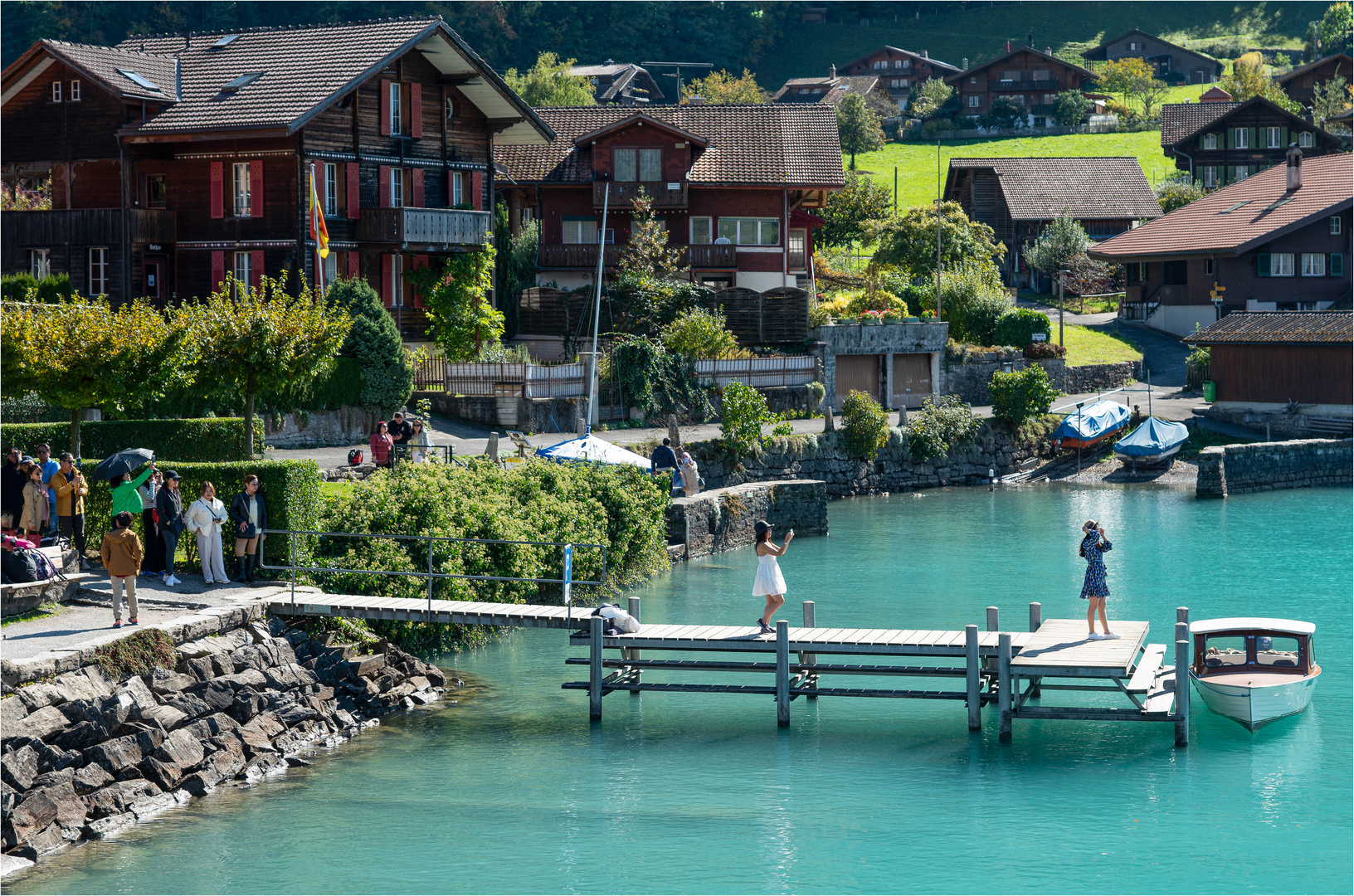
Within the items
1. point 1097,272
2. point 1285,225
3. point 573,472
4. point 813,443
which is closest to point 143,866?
point 573,472

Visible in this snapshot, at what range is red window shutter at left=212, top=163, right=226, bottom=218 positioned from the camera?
50938 millimetres

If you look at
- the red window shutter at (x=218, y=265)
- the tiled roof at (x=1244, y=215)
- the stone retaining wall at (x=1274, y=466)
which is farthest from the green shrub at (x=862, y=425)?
the tiled roof at (x=1244, y=215)

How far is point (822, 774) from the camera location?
22.8 m

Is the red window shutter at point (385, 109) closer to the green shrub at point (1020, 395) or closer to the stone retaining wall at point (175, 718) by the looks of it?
the green shrub at point (1020, 395)

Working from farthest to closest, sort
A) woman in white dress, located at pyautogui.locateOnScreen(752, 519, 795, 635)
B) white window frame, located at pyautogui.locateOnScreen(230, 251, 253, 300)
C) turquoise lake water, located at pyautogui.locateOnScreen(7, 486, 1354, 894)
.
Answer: white window frame, located at pyautogui.locateOnScreen(230, 251, 253, 300), woman in white dress, located at pyautogui.locateOnScreen(752, 519, 795, 635), turquoise lake water, located at pyautogui.locateOnScreen(7, 486, 1354, 894)

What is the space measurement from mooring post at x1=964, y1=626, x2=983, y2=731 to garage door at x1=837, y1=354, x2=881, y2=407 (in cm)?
3419

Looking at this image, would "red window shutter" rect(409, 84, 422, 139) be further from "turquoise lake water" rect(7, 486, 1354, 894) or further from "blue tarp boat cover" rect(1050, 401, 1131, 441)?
"turquoise lake water" rect(7, 486, 1354, 894)

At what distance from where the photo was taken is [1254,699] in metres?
24.6

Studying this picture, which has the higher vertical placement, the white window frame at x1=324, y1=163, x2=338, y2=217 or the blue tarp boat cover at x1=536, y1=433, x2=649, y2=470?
the white window frame at x1=324, y1=163, x2=338, y2=217

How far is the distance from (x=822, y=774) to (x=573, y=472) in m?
13.9

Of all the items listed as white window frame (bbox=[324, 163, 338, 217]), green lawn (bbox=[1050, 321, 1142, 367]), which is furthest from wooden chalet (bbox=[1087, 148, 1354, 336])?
white window frame (bbox=[324, 163, 338, 217])

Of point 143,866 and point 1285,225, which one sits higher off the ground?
point 1285,225

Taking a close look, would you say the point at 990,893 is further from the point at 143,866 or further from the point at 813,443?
the point at 813,443

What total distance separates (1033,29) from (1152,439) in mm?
114763
